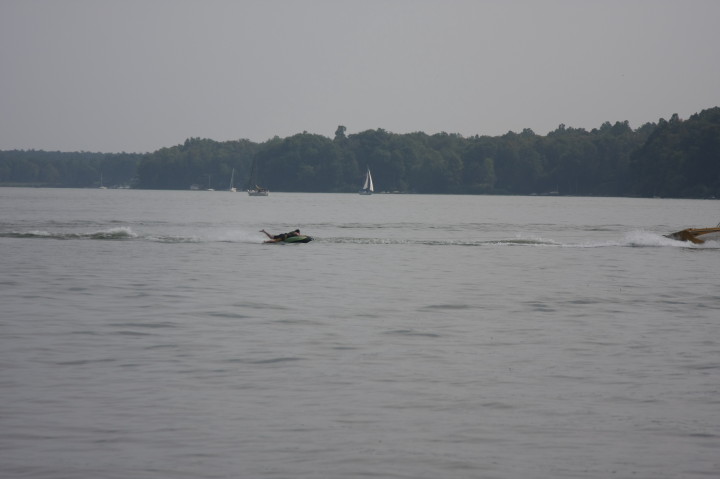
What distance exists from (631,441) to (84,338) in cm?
1268

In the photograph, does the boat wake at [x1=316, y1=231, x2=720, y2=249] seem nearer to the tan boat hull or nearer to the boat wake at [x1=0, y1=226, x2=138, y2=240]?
the tan boat hull

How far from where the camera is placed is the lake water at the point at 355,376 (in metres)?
12.9

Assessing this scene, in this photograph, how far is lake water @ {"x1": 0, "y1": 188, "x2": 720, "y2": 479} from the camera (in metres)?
12.9

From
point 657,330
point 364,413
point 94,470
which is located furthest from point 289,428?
point 657,330

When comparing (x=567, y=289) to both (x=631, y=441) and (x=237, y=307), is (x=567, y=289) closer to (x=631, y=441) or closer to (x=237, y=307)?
(x=237, y=307)

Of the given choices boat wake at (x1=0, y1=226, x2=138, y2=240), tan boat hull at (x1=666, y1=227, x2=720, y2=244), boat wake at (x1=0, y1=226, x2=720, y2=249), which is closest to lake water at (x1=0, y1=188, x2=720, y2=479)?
tan boat hull at (x1=666, y1=227, x2=720, y2=244)

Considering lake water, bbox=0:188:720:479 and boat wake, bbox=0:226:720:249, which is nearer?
lake water, bbox=0:188:720:479

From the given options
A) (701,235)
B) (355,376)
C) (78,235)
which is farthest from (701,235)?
(355,376)

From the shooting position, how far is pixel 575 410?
15.5 metres

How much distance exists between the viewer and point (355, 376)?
17891mm

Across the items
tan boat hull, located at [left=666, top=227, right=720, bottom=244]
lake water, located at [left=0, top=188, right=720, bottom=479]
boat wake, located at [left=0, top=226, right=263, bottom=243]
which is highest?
tan boat hull, located at [left=666, top=227, right=720, bottom=244]

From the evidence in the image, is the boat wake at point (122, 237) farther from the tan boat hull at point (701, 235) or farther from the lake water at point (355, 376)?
the tan boat hull at point (701, 235)

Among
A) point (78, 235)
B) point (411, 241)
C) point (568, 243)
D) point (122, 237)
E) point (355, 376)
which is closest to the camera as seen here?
point (355, 376)

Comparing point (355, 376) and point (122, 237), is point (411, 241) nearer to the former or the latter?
point (122, 237)
